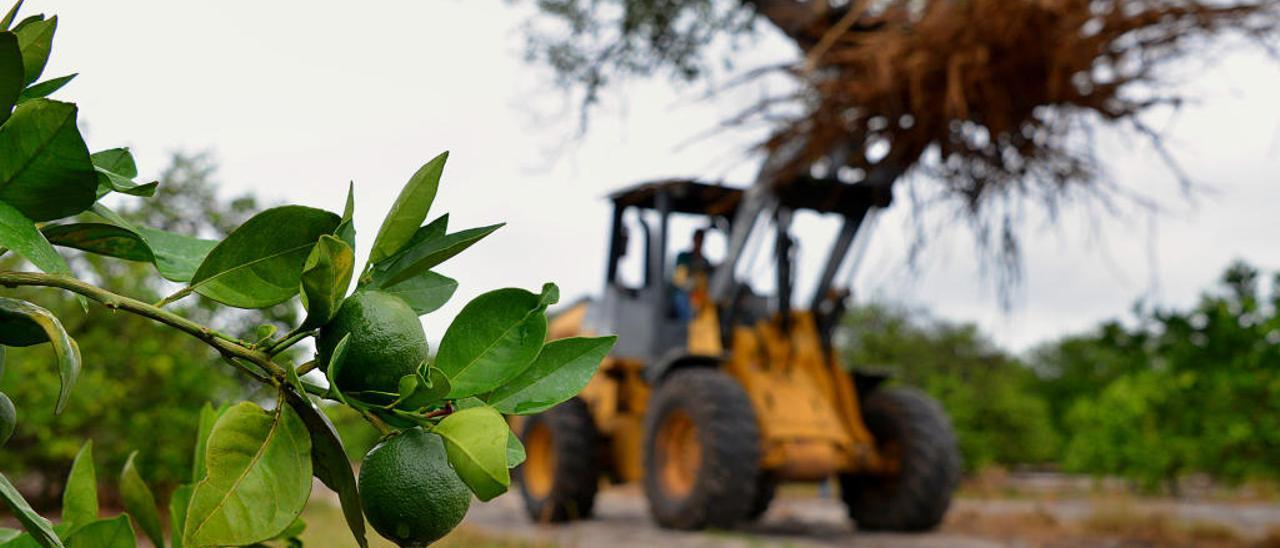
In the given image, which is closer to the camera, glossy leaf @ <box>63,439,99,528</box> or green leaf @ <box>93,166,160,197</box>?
green leaf @ <box>93,166,160,197</box>

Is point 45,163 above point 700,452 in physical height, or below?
above

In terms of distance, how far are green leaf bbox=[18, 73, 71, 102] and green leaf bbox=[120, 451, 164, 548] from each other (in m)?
0.25

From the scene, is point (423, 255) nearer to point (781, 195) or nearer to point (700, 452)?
point (700, 452)

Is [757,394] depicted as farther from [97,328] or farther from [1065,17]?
[97,328]

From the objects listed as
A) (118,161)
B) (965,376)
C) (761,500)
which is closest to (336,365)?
(118,161)

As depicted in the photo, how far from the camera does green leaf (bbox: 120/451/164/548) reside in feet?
2.19

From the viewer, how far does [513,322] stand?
1.55ft

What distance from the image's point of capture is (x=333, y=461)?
1.53 ft

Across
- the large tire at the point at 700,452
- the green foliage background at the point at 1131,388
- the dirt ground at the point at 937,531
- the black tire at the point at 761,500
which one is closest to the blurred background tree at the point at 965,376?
the green foliage background at the point at 1131,388

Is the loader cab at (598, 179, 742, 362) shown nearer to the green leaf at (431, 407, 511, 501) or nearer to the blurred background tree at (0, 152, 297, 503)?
the blurred background tree at (0, 152, 297, 503)

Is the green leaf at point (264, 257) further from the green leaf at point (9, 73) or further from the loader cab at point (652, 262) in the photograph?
the loader cab at point (652, 262)

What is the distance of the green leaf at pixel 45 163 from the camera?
0.43 metres

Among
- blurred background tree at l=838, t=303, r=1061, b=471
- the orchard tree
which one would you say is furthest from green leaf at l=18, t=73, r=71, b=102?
blurred background tree at l=838, t=303, r=1061, b=471

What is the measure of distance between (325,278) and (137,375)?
222 inches
